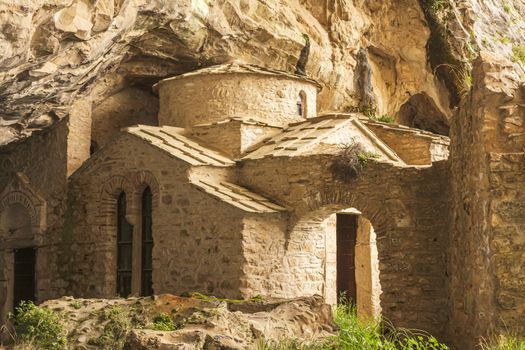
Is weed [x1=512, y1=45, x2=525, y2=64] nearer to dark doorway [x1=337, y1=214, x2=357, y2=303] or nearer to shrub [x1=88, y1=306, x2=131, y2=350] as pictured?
dark doorway [x1=337, y1=214, x2=357, y2=303]

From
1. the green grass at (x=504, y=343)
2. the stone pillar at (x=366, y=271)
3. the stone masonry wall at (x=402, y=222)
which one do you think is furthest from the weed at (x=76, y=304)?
the stone pillar at (x=366, y=271)

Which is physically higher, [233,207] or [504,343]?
[233,207]

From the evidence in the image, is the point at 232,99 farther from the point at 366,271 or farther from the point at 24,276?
the point at 24,276

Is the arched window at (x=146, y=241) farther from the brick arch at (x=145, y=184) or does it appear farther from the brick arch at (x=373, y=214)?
the brick arch at (x=373, y=214)

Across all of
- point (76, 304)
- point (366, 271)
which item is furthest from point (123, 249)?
point (76, 304)

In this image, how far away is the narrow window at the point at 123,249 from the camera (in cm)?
1694

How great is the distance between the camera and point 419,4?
74.6 ft

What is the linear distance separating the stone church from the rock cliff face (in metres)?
0.96

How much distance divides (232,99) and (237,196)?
12.9 ft

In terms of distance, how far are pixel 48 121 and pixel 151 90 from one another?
13.0 ft

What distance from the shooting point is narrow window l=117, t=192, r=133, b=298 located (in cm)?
1694

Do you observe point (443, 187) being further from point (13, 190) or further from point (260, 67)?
point (13, 190)

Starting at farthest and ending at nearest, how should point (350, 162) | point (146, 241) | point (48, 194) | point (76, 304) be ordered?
point (48, 194) → point (146, 241) → point (350, 162) → point (76, 304)

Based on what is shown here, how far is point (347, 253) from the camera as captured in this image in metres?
18.8
